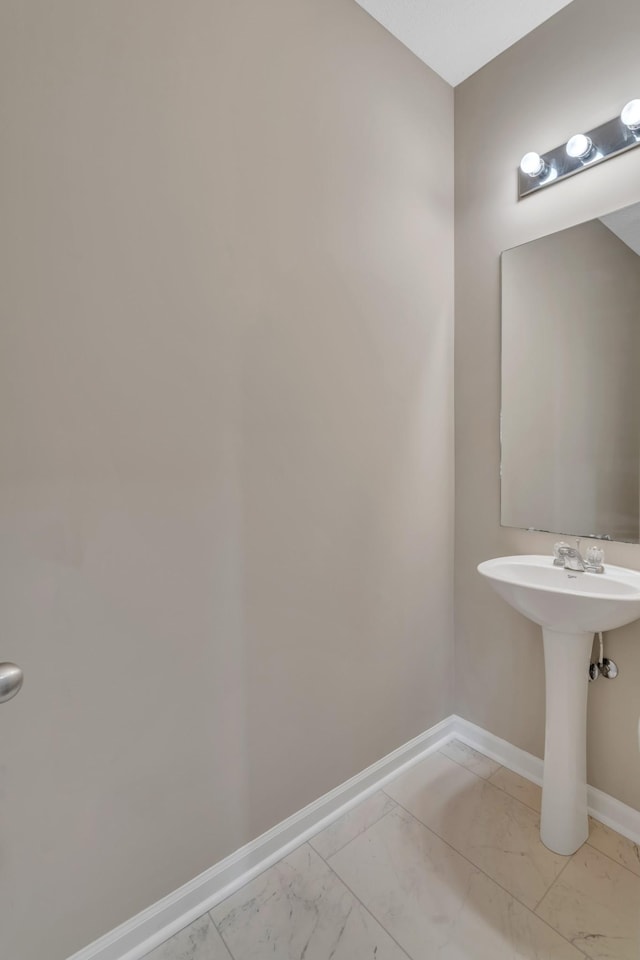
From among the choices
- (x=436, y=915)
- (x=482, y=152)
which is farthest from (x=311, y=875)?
(x=482, y=152)

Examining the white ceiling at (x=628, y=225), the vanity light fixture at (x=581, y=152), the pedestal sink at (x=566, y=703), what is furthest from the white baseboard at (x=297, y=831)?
the vanity light fixture at (x=581, y=152)

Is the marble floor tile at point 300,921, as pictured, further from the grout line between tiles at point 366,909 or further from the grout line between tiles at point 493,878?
the grout line between tiles at point 493,878

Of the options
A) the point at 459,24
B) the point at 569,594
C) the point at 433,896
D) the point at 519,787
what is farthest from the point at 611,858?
the point at 459,24

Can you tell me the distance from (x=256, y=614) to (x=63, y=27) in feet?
4.74

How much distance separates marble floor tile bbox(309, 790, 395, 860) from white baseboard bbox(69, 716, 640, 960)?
0.07 feet

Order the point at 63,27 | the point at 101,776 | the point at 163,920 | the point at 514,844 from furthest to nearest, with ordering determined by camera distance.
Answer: the point at 514,844 < the point at 163,920 < the point at 101,776 < the point at 63,27

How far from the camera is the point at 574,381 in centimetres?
155

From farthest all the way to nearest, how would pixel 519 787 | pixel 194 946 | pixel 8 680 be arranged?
pixel 519 787 → pixel 194 946 → pixel 8 680

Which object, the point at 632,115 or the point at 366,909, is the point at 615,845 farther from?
the point at 632,115

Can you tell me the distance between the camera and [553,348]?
5.28 ft

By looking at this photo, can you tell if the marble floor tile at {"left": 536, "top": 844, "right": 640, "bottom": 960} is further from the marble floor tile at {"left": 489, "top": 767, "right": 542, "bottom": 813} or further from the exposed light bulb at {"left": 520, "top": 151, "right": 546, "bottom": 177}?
the exposed light bulb at {"left": 520, "top": 151, "right": 546, "bottom": 177}

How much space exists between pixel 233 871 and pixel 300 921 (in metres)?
0.22

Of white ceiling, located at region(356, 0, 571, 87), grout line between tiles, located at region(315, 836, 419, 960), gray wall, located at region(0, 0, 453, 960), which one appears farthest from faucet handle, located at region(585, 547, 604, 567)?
white ceiling, located at region(356, 0, 571, 87)

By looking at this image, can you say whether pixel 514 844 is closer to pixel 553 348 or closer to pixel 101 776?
pixel 101 776
